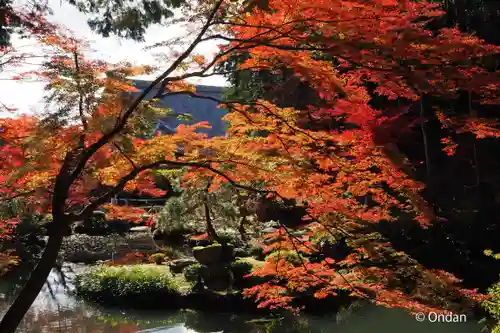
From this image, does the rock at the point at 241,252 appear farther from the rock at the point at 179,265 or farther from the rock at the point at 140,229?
the rock at the point at 140,229

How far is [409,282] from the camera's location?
5555mm

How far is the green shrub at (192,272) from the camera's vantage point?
27.8ft

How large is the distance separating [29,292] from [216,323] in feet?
14.1

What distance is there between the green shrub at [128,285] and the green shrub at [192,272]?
10.6 inches

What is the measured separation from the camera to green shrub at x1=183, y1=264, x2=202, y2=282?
847cm

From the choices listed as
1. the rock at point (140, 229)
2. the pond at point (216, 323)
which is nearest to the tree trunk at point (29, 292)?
the pond at point (216, 323)

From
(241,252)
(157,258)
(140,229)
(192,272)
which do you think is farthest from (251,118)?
(140,229)

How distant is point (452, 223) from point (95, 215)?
38.4ft

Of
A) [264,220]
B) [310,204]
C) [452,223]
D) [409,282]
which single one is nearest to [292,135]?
[310,204]

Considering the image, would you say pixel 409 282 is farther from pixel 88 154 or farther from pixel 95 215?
pixel 95 215

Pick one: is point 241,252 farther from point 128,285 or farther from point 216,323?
point 128,285

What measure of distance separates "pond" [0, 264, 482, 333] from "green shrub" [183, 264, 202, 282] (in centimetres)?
70

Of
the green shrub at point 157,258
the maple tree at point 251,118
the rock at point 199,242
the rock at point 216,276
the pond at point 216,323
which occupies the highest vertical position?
the maple tree at point 251,118

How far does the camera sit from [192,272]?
8523 millimetres
